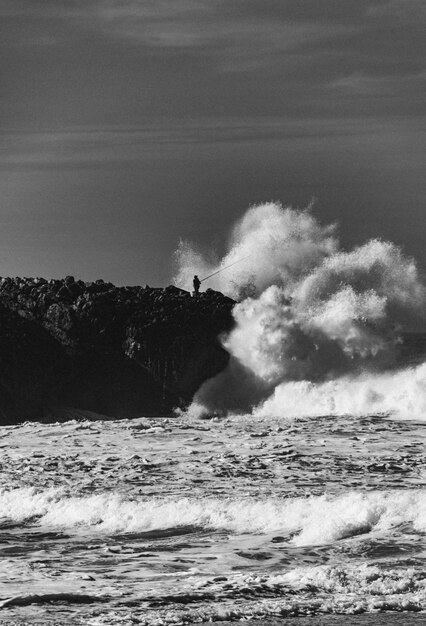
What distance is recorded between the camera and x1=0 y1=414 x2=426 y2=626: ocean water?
532 inches

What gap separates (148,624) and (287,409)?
3518 cm

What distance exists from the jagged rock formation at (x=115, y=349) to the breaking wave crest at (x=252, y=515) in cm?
2749

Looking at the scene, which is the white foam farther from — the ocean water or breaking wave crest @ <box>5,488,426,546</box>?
breaking wave crest @ <box>5,488,426,546</box>

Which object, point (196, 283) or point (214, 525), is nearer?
point (214, 525)

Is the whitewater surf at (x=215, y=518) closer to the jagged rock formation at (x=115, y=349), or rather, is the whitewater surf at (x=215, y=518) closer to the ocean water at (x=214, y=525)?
the ocean water at (x=214, y=525)

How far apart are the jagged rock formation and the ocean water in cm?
1635

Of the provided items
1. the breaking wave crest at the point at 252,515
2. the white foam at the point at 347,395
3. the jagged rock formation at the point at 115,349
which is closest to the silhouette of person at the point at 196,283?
the jagged rock formation at the point at 115,349

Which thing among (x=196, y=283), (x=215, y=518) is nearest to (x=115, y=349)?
(x=196, y=283)

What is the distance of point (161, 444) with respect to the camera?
100 ft

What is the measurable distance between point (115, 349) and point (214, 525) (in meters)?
31.7

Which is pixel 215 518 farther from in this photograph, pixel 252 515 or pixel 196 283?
pixel 196 283

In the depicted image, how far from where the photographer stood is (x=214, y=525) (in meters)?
19.3

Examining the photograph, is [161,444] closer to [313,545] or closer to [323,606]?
[313,545]

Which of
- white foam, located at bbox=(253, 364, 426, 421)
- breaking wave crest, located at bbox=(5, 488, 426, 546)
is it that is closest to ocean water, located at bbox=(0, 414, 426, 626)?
breaking wave crest, located at bbox=(5, 488, 426, 546)
